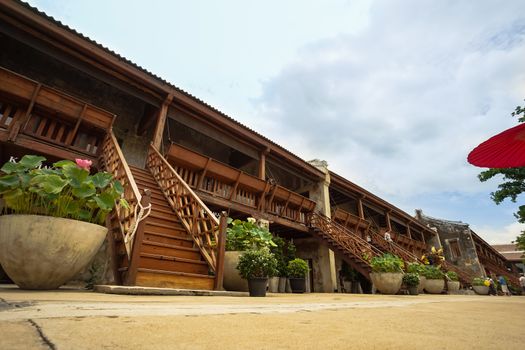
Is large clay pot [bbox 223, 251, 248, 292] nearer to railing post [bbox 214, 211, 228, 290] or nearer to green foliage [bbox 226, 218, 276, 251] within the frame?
green foliage [bbox 226, 218, 276, 251]

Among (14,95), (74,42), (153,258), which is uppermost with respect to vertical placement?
(74,42)

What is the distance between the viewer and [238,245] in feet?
16.7

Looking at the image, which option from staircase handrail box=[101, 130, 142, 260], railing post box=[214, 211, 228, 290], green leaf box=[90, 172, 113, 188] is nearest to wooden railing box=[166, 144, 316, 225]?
staircase handrail box=[101, 130, 142, 260]

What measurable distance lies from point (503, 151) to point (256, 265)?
12.3 feet

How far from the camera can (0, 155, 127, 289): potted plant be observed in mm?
2578

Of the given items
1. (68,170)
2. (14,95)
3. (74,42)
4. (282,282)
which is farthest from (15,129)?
(282,282)

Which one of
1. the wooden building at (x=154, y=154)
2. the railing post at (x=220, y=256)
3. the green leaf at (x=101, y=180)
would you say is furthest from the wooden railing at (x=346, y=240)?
the green leaf at (x=101, y=180)

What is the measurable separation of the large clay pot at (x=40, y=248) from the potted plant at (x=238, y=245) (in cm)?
260

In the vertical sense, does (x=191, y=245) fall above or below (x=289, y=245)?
below

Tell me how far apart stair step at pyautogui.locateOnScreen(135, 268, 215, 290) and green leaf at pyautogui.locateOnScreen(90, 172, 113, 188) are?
3.89 feet

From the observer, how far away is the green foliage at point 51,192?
277 centimetres

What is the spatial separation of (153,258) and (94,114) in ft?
14.6

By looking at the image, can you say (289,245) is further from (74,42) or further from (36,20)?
(36,20)

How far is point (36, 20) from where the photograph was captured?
6.12 meters
